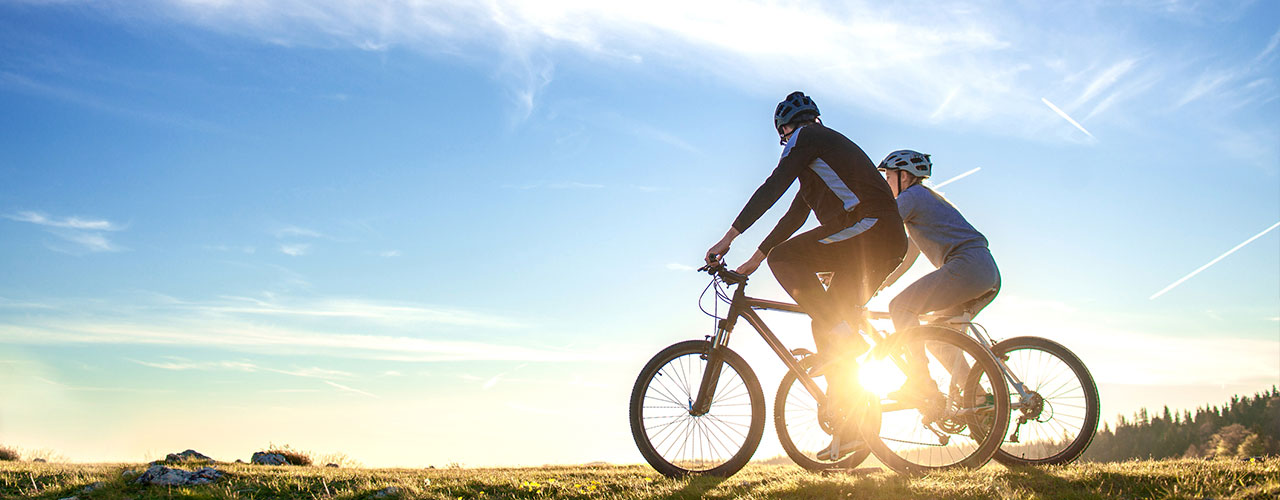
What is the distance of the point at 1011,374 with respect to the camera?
7.16m

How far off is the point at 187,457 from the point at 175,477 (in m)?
4.04

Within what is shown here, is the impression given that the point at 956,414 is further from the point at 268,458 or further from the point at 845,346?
the point at 268,458

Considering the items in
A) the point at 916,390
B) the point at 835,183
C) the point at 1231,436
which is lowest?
the point at 916,390

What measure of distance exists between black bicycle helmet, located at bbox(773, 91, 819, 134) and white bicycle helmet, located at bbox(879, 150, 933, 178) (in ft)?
3.87

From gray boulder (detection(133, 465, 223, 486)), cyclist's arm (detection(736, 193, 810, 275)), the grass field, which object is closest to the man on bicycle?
cyclist's arm (detection(736, 193, 810, 275))

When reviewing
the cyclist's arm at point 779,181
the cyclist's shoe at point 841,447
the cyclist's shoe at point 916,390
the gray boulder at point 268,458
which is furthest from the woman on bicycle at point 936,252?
the gray boulder at point 268,458

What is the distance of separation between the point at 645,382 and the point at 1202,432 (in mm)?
142958

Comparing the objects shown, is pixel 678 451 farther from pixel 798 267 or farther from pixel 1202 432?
pixel 1202 432

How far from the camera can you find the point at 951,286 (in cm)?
725

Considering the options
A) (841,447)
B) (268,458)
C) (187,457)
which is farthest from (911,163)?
(268,458)

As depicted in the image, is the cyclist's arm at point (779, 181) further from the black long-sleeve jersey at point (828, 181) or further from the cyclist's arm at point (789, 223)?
the cyclist's arm at point (789, 223)

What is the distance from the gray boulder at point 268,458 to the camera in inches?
546

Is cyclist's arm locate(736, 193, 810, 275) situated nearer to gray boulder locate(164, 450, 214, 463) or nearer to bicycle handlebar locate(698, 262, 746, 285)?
bicycle handlebar locate(698, 262, 746, 285)

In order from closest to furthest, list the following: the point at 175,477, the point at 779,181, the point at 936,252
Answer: the point at 779,181 → the point at 936,252 → the point at 175,477
